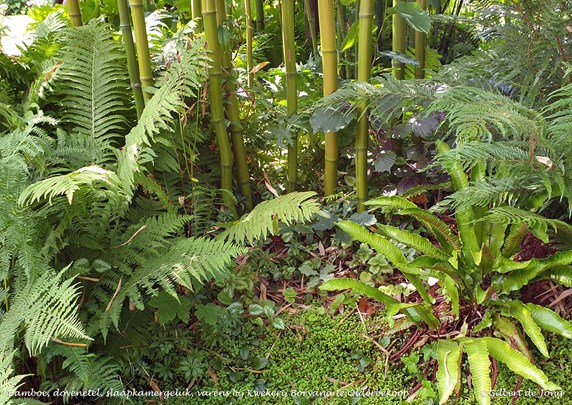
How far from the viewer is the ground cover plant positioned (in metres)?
1.56

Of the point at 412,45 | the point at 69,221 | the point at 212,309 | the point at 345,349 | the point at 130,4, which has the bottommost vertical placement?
the point at 345,349

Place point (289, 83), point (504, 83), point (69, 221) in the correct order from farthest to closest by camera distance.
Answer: point (289, 83), point (504, 83), point (69, 221)

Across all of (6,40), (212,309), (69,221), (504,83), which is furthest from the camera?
(6,40)

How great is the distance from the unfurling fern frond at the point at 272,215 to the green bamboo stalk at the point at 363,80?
0.35 metres

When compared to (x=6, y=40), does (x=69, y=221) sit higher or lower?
lower

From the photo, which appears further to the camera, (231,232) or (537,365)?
(231,232)

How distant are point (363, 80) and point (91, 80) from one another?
940 millimetres

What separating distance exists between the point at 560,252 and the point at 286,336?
850 millimetres

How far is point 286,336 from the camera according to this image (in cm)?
185

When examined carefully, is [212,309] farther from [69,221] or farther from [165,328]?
[69,221]

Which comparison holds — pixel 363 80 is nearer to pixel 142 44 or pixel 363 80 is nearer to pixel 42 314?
pixel 142 44

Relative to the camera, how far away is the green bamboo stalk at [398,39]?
6.86 ft

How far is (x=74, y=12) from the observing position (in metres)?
2.11

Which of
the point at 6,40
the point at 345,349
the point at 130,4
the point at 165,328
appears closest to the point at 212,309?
the point at 165,328
